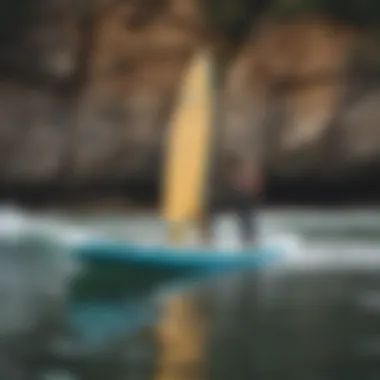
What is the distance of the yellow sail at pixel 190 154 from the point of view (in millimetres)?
19484

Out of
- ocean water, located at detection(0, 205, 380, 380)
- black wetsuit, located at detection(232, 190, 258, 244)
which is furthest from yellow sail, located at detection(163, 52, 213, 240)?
black wetsuit, located at detection(232, 190, 258, 244)

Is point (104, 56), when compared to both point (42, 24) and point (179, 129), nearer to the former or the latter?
point (42, 24)

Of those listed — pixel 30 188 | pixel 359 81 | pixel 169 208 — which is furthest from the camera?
pixel 30 188

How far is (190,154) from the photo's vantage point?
66.5 ft

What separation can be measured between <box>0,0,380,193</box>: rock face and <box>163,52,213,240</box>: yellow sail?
22.6 ft

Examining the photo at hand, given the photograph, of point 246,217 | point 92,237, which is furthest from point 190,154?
point 92,237

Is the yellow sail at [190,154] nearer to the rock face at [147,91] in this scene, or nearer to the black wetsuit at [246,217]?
the black wetsuit at [246,217]

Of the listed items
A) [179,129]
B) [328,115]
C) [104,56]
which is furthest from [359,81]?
[179,129]

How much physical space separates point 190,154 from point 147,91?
8581mm

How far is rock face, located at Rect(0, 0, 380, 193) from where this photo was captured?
2767 cm

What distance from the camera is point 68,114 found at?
29047 mm

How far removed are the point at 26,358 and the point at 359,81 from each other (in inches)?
690

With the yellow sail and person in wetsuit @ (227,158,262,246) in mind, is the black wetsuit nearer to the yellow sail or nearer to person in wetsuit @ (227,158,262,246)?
person in wetsuit @ (227,158,262,246)

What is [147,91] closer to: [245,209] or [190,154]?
[190,154]
